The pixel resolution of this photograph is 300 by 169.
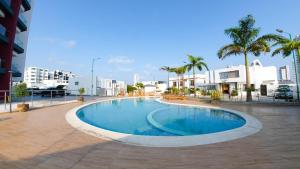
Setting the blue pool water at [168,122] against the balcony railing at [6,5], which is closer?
the blue pool water at [168,122]

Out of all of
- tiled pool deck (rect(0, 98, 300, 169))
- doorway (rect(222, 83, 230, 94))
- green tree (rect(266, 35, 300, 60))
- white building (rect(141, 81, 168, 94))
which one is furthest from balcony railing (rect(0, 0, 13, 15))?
doorway (rect(222, 83, 230, 94))

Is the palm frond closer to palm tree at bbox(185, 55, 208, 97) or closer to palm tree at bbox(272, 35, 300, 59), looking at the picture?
palm tree at bbox(272, 35, 300, 59)

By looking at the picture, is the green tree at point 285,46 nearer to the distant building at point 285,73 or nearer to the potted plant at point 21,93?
the potted plant at point 21,93

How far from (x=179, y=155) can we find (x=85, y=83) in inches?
1374

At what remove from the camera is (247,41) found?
15969 millimetres

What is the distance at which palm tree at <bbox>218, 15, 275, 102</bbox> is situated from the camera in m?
15.4

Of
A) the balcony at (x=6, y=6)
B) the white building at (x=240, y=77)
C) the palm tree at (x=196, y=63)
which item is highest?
the balcony at (x=6, y=6)

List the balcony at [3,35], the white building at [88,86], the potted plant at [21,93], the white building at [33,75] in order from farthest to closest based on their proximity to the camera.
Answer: the white building at [33,75], the white building at [88,86], the balcony at [3,35], the potted plant at [21,93]

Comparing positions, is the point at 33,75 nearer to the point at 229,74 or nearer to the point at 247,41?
the point at 229,74

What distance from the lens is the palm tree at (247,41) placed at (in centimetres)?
1542

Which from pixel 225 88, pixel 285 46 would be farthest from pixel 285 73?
pixel 285 46

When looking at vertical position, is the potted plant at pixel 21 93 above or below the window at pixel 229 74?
below

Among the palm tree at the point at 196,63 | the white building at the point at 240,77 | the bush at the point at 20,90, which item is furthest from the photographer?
the white building at the point at 240,77

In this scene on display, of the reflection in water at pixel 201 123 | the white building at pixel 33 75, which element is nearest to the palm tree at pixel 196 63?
the reflection in water at pixel 201 123
